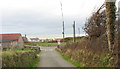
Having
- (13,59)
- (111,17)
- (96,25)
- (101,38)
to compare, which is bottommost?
(13,59)

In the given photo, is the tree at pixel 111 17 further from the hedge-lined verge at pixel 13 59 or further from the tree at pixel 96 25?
the hedge-lined verge at pixel 13 59

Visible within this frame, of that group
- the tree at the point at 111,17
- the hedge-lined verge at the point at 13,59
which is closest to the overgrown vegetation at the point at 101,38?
the tree at the point at 111,17

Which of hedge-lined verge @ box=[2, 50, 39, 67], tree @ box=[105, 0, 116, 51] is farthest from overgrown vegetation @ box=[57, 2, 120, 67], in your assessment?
hedge-lined verge @ box=[2, 50, 39, 67]

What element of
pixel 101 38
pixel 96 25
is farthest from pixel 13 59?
pixel 96 25

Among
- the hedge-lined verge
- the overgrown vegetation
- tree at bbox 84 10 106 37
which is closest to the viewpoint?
the hedge-lined verge

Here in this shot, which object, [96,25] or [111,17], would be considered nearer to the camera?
[111,17]

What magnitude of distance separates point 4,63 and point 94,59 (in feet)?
27.3

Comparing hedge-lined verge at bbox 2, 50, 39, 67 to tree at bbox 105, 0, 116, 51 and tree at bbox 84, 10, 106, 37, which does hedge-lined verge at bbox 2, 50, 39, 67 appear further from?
tree at bbox 84, 10, 106, 37

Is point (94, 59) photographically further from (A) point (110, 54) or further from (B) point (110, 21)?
(B) point (110, 21)

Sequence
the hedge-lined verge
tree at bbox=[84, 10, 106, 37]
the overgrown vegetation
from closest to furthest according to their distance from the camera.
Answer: the hedge-lined verge, the overgrown vegetation, tree at bbox=[84, 10, 106, 37]

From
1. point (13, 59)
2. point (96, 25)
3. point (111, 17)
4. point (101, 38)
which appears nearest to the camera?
point (13, 59)

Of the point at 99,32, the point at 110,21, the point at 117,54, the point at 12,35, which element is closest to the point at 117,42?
the point at 117,54

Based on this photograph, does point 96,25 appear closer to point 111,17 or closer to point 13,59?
point 111,17

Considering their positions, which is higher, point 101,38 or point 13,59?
point 101,38
